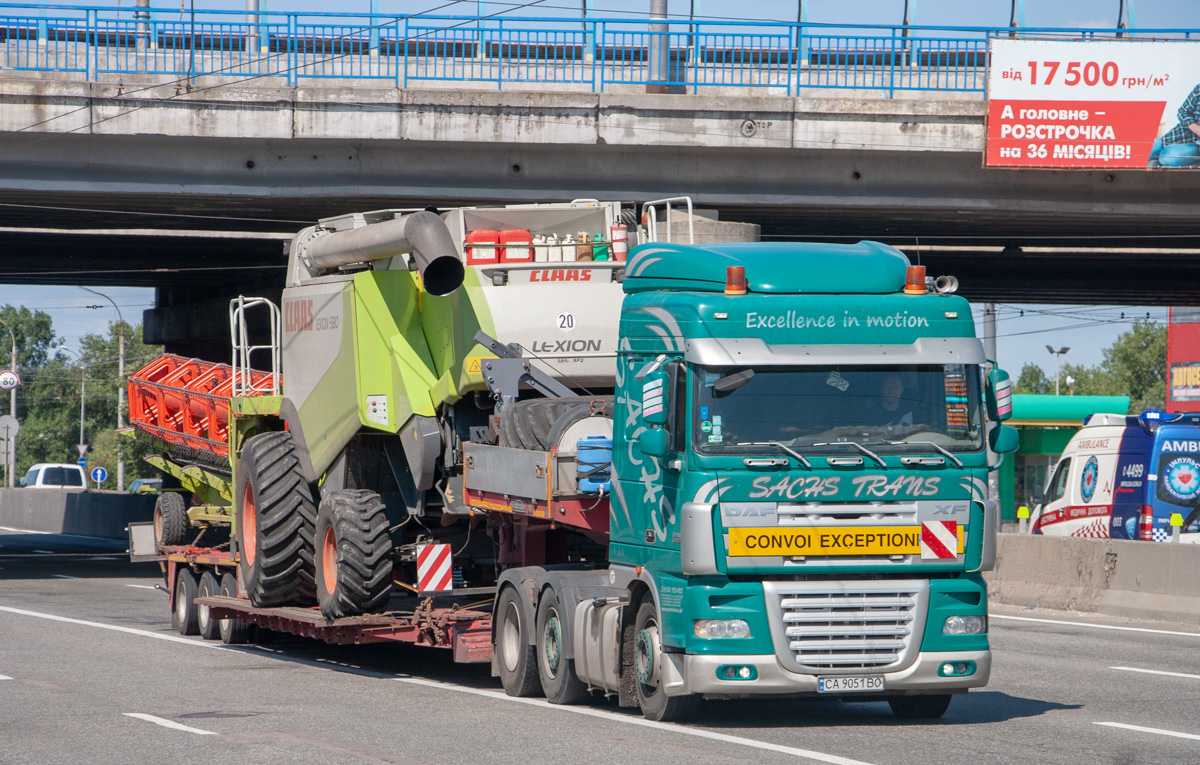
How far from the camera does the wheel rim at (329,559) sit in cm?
1359

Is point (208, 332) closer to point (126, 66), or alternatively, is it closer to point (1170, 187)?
point (126, 66)

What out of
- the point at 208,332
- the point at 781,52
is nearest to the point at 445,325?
the point at 781,52

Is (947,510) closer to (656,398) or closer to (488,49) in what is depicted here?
(656,398)

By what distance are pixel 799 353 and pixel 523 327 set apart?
345 centimetres

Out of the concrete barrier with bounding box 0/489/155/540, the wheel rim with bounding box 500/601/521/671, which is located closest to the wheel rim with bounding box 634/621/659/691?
the wheel rim with bounding box 500/601/521/671

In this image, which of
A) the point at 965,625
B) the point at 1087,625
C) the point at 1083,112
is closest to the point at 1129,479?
the point at 1087,625

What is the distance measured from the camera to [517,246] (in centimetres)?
1299

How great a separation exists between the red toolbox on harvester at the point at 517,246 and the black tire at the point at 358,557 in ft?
8.15

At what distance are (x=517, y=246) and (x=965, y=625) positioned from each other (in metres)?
5.20

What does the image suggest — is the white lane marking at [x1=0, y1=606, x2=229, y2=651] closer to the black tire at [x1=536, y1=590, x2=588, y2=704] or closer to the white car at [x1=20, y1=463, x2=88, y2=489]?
the black tire at [x1=536, y1=590, x2=588, y2=704]

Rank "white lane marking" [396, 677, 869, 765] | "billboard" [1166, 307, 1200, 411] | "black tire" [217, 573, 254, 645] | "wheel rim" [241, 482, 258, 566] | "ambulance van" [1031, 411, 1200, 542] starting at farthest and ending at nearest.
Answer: "billboard" [1166, 307, 1200, 411]
"ambulance van" [1031, 411, 1200, 542]
"black tire" [217, 573, 254, 645]
"wheel rim" [241, 482, 258, 566]
"white lane marking" [396, 677, 869, 765]

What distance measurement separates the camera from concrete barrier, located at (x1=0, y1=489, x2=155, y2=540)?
40.0 metres

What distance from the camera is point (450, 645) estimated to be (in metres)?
12.2

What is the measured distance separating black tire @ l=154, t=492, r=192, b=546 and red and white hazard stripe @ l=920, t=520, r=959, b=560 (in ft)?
38.5
